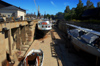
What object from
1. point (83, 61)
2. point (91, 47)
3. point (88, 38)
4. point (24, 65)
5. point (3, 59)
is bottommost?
point (83, 61)

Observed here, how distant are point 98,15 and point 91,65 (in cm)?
2399

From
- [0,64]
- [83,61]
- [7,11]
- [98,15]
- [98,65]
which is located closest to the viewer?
[0,64]

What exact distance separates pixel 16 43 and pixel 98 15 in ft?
88.2

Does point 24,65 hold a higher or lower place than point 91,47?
lower

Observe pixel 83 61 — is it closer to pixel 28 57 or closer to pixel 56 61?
pixel 56 61

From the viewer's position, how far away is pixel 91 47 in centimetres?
1031

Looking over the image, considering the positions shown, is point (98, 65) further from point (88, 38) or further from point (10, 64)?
point (10, 64)

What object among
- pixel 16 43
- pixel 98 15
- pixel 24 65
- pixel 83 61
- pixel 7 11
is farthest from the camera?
pixel 98 15

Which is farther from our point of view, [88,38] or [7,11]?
[7,11]

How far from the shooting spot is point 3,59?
8938 mm

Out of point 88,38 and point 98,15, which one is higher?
point 98,15

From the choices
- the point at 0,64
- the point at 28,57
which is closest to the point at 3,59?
the point at 0,64

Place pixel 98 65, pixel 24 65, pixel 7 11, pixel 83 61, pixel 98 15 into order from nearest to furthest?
pixel 24 65, pixel 98 65, pixel 83 61, pixel 7 11, pixel 98 15

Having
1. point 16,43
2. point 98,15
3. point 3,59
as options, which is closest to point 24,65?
point 3,59
